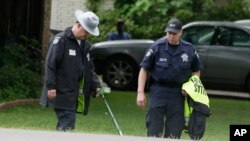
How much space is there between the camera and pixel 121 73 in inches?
726

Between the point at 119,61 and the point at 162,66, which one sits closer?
the point at 162,66

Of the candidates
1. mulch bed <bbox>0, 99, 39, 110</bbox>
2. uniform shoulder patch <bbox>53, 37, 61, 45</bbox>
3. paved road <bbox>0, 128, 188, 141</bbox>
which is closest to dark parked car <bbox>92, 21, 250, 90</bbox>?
mulch bed <bbox>0, 99, 39, 110</bbox>

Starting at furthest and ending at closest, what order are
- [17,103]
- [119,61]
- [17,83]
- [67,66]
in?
[119,61], [17,83], [17,103], [67,66]

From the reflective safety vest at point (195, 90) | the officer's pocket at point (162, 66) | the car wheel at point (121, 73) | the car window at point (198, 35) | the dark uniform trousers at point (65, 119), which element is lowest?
the car wheel at point (121, 73)

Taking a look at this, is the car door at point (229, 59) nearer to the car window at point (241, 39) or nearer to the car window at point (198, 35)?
the car window at point (241, 39)

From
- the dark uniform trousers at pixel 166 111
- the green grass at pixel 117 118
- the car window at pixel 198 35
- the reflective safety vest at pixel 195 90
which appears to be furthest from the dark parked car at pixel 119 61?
the reflective safety vest at pixel 195 90

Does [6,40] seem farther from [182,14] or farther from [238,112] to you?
[182,14]

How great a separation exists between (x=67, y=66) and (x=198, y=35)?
8671 mm

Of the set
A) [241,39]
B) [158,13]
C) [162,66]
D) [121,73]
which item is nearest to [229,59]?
[241,39]

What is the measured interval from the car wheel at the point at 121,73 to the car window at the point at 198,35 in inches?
52.3

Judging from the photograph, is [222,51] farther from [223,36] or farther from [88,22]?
[88,22]

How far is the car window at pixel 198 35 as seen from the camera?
696 inches

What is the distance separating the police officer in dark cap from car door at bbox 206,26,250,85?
26.5 feet

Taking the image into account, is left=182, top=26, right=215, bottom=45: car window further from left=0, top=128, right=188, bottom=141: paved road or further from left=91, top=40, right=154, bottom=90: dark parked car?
left=0, top=128, right=188, bottom=141: paved road
